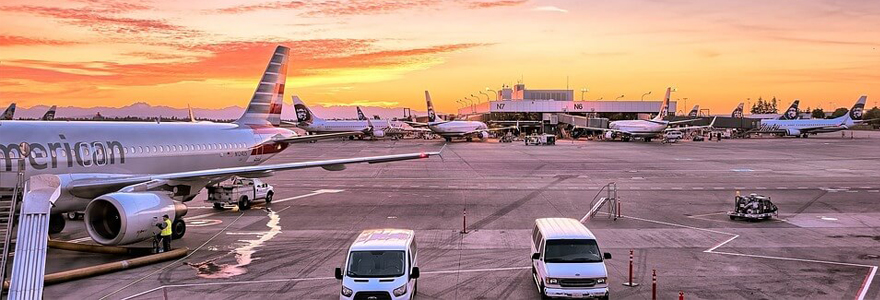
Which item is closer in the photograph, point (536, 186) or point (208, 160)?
point (208, 160)

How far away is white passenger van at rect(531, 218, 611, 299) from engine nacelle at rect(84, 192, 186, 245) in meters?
12.9

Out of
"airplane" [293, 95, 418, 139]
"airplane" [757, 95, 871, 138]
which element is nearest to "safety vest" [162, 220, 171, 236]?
"airplane" [293, 95, 418, 139]

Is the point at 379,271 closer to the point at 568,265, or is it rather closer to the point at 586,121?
the point at 568,265

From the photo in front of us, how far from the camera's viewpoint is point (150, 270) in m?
21.2

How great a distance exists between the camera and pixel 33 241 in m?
13.9

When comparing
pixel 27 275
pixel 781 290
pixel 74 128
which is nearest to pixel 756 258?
pixel 781 290

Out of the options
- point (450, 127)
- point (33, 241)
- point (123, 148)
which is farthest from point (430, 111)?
point (33, 241)

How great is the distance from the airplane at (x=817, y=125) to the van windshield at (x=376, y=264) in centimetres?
13562

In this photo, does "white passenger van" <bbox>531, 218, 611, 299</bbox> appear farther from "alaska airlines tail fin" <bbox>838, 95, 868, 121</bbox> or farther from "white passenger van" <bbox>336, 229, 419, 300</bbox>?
"alaska airlines tail fin" <bbox>838, 95, 868, 121</bbox>

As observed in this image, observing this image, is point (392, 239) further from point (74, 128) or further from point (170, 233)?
point (74, 128)

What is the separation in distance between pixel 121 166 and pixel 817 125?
135992 mm

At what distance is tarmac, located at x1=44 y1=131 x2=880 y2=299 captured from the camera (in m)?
19.1

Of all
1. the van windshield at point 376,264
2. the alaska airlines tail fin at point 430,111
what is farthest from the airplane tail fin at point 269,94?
the alaska airlines tail fin at point 430,111

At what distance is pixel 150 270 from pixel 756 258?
19.7m
